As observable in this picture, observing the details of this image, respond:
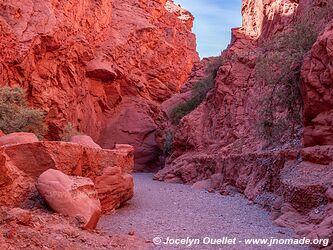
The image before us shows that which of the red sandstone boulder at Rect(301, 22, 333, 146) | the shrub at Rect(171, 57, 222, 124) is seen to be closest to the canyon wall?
the shrub at Rect(171, 57, 222, 124)

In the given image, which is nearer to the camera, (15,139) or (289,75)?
(15,139)

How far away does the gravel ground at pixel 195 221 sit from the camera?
6.48 meters

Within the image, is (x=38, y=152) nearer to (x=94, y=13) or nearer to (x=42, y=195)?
(x=42, y=195)

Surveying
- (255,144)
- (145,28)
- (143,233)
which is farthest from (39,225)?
(145,28)

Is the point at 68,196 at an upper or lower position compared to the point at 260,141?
lower

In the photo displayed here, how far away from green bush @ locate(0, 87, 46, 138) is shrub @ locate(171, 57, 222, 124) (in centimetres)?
1076

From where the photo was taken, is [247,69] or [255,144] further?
[247,69]

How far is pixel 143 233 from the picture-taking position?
22.3 ft

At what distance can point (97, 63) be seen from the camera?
29.3 m

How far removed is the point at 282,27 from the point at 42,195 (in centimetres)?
1815

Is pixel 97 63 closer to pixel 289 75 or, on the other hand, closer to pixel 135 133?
pixel 135 133

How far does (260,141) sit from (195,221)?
8.46 meters

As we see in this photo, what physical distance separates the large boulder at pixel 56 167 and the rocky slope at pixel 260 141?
12.7 feet

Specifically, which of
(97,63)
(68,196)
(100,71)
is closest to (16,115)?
(68,196)
